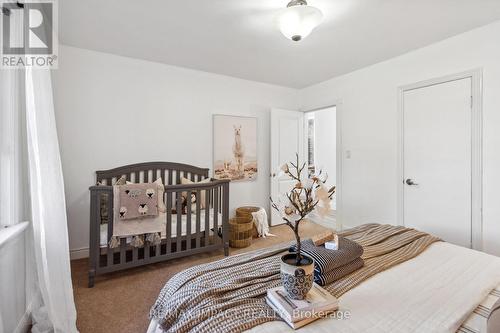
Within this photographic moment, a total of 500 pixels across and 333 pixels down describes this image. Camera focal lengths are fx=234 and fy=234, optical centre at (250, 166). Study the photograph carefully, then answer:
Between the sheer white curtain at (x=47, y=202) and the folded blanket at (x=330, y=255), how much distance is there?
4.82ft

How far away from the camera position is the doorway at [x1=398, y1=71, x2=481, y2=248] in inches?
94.0

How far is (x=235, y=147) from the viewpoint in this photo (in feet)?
12.5

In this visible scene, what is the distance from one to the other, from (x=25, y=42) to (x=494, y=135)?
3918mm

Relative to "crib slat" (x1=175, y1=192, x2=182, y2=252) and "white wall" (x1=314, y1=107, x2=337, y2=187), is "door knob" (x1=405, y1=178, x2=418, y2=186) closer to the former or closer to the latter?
"white wall" (x1=314, y1=107, x2=337, y2=187)

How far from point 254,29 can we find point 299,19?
64 centimetres

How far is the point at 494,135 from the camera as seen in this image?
2250 mm

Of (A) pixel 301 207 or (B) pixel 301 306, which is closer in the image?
(B) pixel 301 306

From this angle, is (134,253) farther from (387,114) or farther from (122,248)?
(387,114)

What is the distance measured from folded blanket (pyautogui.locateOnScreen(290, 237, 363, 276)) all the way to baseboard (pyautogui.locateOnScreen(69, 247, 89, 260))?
8.82ft

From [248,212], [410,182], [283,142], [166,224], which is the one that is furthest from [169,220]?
[410,182]

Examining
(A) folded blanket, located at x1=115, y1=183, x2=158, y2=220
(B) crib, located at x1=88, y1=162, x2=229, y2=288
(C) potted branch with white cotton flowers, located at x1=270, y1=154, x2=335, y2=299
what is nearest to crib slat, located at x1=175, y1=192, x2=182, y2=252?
(B) crib, located at x1=88, y1=162, x2=229, y2=288

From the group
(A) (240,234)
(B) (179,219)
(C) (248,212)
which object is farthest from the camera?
(C) (248,212)

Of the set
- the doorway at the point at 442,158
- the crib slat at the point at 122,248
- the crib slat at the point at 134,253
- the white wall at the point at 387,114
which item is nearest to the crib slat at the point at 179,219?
the crib slat at the point at 134,253

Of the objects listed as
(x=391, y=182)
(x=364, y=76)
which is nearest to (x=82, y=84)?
(x=364, y=76)
